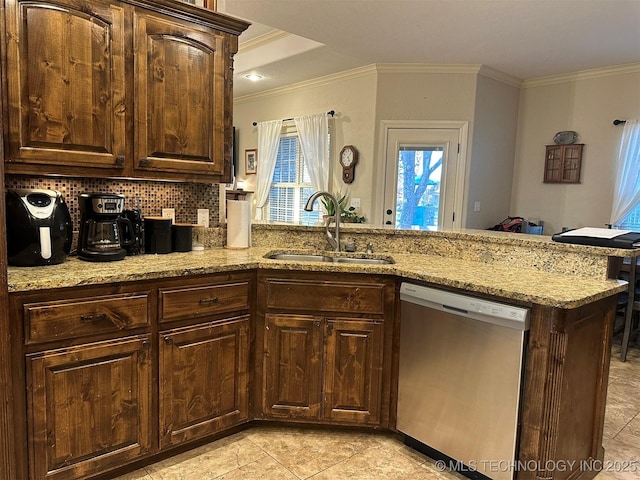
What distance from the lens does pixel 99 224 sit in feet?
6.86

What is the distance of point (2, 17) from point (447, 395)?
2.39 metres

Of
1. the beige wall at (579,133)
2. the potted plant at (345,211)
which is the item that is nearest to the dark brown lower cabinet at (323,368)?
the potted plant at (345,211)

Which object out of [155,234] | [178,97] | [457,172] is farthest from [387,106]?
[155,234]

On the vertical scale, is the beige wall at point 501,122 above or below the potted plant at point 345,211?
above

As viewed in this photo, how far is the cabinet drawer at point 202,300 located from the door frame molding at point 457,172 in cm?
323

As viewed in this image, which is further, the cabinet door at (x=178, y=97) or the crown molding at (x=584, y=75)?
the crown molding at (x=584, y=75)

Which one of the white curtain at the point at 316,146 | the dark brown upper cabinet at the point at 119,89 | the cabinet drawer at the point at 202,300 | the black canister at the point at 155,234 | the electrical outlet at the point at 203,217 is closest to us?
the dark brown upper cabinet at the point at 119,89

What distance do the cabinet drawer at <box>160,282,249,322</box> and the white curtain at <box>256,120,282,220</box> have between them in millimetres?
4605

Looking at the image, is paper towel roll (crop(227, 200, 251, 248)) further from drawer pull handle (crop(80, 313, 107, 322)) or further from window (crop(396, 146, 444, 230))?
window (crop(396, 146, 444, 230))

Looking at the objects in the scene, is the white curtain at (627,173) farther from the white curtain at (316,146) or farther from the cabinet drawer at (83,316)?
the cabinet drawer at (83,316)

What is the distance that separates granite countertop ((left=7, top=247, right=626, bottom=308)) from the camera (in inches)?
66.7

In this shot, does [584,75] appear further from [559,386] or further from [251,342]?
[251,342]

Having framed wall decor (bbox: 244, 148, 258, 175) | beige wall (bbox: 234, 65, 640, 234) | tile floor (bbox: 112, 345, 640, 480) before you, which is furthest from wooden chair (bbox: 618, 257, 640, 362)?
framed wall decor (bbox: 244, 148, 258, 175)

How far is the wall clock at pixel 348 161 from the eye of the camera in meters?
5.32
